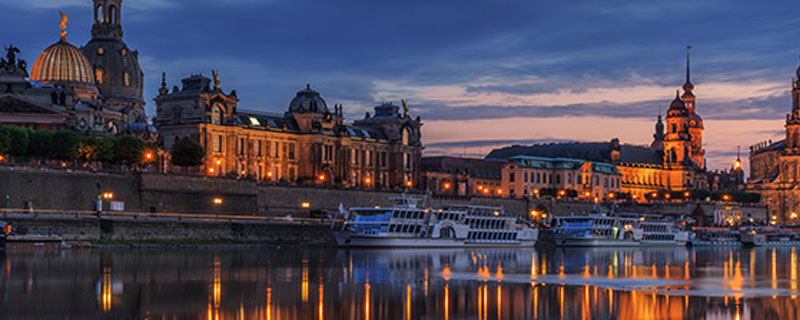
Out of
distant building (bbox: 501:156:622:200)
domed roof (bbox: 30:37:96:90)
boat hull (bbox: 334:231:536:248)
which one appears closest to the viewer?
boat hull (bbox: 334:231:536:248)

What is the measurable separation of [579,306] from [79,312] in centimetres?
1582

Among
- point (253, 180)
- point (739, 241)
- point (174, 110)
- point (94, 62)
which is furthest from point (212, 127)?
point (739, 241)

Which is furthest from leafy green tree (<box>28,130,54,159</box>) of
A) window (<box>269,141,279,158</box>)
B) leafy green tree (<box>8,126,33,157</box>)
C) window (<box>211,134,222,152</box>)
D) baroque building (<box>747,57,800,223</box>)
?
baroque building (<box>747,57,800,223</box>)

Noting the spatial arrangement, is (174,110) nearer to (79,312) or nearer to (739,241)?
(739,241)

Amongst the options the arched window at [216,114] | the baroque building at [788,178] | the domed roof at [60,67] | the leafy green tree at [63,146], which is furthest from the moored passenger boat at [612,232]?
the baroque building at [788,178]

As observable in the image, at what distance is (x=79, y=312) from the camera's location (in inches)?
1332

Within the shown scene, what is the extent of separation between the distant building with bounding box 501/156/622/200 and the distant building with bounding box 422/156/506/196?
14.5 feet

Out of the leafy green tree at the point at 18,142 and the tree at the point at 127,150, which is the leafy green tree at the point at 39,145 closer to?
the leafy green tree at the point at 18,142

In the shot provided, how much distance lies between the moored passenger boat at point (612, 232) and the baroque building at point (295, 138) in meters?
29.9

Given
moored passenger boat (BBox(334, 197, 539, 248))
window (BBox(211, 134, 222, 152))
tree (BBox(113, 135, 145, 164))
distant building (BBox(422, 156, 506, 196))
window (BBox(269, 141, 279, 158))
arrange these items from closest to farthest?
moored passenger boat (BBox(334, 197, 539, 248))
tree (BBox(113, 135, 145, 164))
window (BBox(211, 134, 222, 152))
window (BBox(269, 141, 279, 158))
distant building (BBox(422, 156, 506, 196))

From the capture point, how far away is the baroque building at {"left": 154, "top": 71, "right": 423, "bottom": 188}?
11406cm

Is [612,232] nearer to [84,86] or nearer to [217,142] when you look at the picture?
[217,142]

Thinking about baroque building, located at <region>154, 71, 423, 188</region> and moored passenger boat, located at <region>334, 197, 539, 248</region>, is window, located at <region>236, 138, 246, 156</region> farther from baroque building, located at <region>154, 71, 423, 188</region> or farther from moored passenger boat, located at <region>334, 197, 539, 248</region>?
moored passenger boat, located at <region>334, 197, 539, 248</region>

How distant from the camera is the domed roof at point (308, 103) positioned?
129 meters
